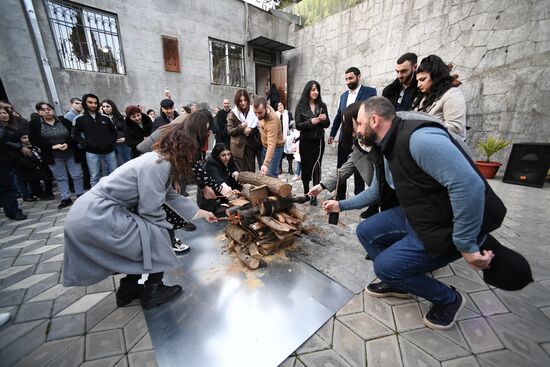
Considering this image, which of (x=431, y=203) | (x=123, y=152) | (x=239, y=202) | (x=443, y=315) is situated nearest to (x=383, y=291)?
(x=443, y=315)

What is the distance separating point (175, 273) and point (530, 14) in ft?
25.5

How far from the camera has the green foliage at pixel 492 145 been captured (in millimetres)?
4973

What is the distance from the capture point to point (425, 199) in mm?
1385

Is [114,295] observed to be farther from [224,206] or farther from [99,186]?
[224,206]

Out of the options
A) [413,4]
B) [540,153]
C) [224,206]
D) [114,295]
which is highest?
[413,4]

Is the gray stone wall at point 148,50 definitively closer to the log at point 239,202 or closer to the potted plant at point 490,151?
the log at point 239,202

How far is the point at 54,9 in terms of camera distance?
575 centimetres

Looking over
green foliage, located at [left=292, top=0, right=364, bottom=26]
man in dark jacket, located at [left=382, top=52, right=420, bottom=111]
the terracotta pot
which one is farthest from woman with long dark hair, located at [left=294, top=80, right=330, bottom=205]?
green foliage, located at [left=292, top=0, right=364, bottom=26]

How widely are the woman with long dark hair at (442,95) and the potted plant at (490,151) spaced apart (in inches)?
148

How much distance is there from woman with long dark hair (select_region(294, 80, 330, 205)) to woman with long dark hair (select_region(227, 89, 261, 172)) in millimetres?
722

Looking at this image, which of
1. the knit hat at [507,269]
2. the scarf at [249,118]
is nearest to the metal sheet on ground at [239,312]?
the knit hat at [507,269]

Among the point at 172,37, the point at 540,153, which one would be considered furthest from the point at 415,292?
the point at 172,37

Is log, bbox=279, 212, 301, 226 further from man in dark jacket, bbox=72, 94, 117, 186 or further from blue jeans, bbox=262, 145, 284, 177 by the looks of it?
man in dark jacket, bbox=72, 94, 117, 186

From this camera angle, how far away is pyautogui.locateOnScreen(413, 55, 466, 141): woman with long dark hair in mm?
2180
